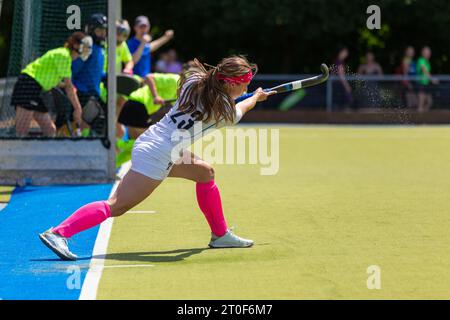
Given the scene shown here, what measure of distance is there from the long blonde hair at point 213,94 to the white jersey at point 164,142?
0.16 feet

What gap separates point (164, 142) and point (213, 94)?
0.53 metres

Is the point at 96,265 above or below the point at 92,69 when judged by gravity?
below

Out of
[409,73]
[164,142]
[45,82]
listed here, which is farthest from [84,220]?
[409,73]

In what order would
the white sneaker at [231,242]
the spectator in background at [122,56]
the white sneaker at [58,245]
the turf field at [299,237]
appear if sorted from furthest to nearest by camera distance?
the spectator in background at [122,56] → the white sneaker at [231,242] → the white sneaker at [58,245] → the turf field at [299,237]

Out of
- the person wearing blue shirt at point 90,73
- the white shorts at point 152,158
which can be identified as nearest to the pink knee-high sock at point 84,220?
the white shorts at point 152,158

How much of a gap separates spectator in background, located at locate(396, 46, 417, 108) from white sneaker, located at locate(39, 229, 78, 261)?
1916cm

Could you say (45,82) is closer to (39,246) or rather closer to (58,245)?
(39,246)

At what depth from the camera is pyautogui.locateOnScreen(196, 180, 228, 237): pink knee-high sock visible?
893 cm

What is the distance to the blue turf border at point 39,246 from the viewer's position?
23.9 feet

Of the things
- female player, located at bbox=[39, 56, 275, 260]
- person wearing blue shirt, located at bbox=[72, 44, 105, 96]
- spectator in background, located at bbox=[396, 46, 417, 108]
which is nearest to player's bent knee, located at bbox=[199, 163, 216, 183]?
female player, located at bbox=[39, 56, 275, 260]

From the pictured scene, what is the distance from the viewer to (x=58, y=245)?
8.30 meters

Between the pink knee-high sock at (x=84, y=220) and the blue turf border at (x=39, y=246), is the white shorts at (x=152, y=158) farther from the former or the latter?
the blue turf border at (x=39, y=246)
